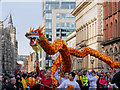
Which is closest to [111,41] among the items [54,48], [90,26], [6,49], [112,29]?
[112,29]

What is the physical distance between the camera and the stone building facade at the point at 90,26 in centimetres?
5449

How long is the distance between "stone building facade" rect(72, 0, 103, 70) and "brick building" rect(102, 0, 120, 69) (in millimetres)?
2972

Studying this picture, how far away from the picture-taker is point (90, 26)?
6062 cm

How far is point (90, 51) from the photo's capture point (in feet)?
76.4

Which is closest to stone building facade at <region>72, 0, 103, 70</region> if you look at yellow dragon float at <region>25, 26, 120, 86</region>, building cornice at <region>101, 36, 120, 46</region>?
building cornice at <region>101, 36, 120, 46</region>

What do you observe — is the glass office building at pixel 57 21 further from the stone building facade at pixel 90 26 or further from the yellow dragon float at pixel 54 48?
the yellow dragon float at pixel 54 48

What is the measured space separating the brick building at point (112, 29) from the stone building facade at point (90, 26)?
297 cm

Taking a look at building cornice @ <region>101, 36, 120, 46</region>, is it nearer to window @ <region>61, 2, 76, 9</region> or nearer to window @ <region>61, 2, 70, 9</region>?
window @ <region>61, 2, 70, 9</region>

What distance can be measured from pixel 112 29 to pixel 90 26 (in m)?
13.9

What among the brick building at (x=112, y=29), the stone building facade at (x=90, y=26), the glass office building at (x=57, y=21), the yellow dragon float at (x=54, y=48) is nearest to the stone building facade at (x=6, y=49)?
the glass office building at (x=57, y=21)

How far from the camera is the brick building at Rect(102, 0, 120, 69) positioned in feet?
145

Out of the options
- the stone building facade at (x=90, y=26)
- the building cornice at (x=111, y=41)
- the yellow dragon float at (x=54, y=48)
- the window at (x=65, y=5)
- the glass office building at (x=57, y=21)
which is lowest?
the yellow dragon float at (x=54, y=48)

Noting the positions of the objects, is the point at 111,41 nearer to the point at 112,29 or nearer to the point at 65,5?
the point at 112,29

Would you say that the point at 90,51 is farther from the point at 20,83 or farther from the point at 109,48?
the point at 109,48
